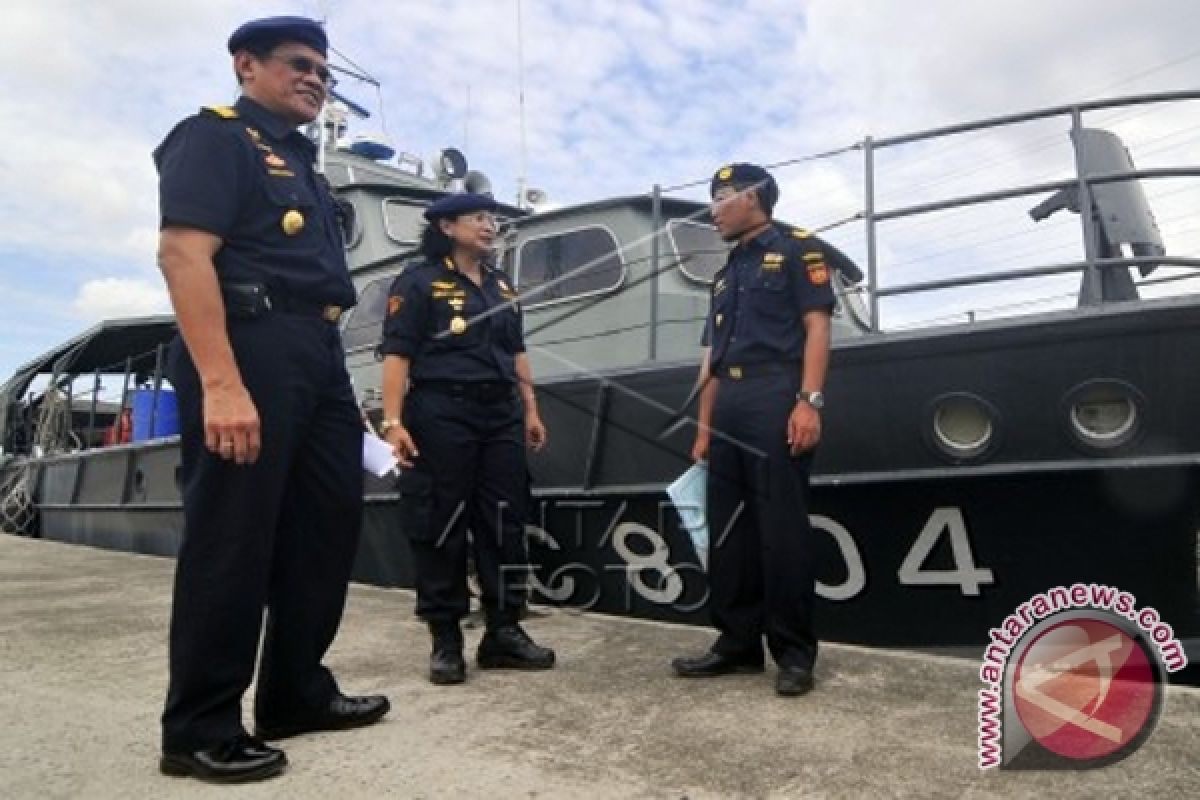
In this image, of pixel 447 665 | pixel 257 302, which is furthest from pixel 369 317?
pixel 257 302

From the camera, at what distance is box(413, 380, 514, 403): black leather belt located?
10.7 feet

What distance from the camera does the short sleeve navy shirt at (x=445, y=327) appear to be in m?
3.28

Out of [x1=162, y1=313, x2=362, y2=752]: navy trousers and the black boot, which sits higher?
[x1=162, y1=313, x2=362, y2=752]: navy trousers

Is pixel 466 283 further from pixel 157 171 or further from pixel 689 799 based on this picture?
pixel 689 799

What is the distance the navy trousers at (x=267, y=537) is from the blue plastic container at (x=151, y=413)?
18.5 feet

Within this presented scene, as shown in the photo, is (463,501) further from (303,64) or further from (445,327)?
(303,64)

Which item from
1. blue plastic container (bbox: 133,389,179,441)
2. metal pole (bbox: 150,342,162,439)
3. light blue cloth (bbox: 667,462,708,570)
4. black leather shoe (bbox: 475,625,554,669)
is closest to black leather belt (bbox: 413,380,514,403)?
light blue cloth (bbox: 667,462,708,570)

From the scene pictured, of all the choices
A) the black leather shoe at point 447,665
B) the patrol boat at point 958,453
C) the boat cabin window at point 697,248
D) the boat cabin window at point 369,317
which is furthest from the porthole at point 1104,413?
the boat cabin window at point 369,317

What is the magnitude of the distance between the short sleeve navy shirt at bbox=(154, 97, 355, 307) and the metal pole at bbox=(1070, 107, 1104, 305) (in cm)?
249

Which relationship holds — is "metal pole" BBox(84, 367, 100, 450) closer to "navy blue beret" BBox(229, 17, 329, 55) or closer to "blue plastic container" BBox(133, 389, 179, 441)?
"blue plastic container" BBox(133, 389, 179, 441)

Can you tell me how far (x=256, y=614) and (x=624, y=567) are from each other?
226 cm

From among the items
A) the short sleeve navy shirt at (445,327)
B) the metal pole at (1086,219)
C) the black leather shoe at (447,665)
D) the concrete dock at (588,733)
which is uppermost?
the metal pole at (1086,219)

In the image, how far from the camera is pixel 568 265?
17.0 ft

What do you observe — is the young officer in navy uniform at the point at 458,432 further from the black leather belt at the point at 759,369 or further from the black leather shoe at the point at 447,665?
the black leather belt at the point at 759,369
